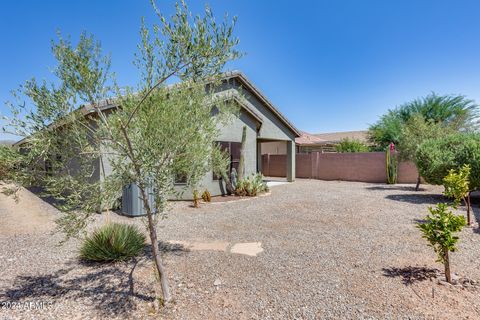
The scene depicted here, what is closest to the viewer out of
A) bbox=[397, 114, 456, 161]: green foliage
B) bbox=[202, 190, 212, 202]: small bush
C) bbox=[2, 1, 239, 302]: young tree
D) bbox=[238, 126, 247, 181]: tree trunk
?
bbox=[2, 1, 239, 302]: young tree

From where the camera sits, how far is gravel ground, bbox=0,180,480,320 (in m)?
3.44

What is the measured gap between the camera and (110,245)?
5.10 meters

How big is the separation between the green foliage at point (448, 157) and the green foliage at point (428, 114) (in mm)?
12245

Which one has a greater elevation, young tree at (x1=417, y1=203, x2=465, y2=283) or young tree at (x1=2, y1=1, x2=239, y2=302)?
young tree at (x1=2, y1=1, x2=239, y2=302)

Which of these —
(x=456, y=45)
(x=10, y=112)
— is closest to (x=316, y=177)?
(x=456, y=45)

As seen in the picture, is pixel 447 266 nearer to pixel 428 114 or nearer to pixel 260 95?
pixel 260 95

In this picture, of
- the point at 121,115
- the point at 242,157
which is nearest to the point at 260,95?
the point at 242,157

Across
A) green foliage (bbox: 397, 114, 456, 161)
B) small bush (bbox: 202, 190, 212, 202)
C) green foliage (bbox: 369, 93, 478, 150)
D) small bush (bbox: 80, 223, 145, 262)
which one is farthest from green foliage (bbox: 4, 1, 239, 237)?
green foliage (bbox: 369, 93, 478, 150)

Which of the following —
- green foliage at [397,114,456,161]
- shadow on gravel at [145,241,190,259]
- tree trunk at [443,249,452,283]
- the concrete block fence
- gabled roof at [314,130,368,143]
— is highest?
gabled roof at [314,130,368,143]

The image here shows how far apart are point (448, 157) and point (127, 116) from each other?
39.7 ft

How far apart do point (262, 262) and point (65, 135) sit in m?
3.79

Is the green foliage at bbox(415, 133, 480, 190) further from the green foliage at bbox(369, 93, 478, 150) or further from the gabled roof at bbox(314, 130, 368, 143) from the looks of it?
the gabled roof at bbox(314, 130, 368, 143)

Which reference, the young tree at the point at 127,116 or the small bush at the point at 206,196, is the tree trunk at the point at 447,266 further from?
the small bush at the point at 206,196

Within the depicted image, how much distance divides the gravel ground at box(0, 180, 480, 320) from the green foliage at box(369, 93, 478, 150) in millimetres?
19006
